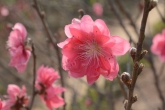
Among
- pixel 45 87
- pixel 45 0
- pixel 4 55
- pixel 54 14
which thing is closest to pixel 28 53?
pixel 45 87

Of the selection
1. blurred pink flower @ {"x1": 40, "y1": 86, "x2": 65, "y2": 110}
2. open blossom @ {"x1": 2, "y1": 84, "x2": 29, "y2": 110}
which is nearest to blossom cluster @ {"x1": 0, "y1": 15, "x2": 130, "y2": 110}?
open blossom @ {"x1": 2, "y1": 84, "x2": 29, "y2": 110}

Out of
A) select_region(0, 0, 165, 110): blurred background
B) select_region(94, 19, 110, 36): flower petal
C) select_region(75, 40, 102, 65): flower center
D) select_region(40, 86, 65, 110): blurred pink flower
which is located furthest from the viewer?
select_region(0, 0, 165, 110): blurred background

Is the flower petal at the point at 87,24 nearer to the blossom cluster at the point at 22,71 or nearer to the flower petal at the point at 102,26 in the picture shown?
the flower petal at the point at 102,26

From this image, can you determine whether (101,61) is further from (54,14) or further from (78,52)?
(54,14)

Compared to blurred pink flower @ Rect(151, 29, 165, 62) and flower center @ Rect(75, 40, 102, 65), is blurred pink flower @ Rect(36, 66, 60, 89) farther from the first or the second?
blurred pink flower @ Rect(151, 29, 165, 62)

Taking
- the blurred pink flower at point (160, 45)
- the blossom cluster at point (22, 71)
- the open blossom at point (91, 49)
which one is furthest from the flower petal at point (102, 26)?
the blurred pink flower at point (160, 45)

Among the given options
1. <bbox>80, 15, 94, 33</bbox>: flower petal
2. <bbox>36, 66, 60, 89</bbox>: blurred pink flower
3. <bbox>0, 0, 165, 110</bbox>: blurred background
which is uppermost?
<bbox>0, 0, 165, 110</bbox>: blurred background
